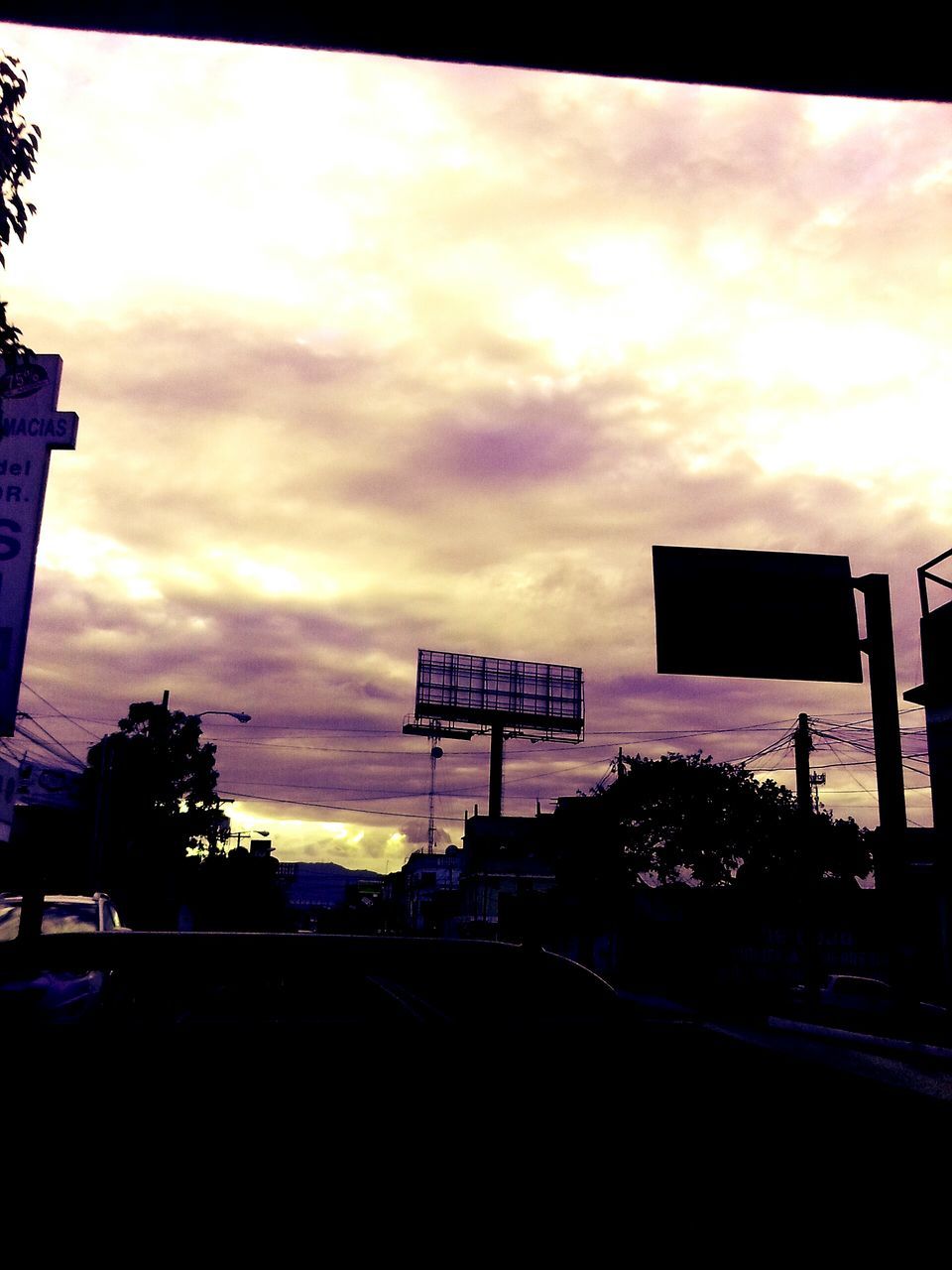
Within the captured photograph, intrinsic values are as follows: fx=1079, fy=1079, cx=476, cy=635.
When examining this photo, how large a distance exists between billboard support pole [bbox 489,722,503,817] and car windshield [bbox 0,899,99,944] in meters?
72.4

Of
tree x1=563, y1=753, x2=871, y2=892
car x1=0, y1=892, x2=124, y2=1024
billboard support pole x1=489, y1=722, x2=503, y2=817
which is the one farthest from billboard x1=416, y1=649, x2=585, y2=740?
car x1=0, y1=892, x2=124, y2=1024

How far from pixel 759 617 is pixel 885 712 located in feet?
7.79

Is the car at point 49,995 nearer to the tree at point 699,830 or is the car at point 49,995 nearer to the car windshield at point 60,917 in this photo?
the car windshield at point 60,917

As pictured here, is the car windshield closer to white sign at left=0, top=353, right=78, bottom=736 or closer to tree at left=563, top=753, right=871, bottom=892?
white sign at left=0, top=353, right=78, bottom=736

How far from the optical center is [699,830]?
49.8 metres

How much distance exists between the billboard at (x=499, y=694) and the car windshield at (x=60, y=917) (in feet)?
253

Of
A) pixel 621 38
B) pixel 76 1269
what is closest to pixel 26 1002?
pixel 76 1269

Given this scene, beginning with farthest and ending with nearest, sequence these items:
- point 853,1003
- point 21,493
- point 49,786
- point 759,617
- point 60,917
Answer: point 49,786 < point 853,1003 < point 21,493 < point 759,617 < point 60,917

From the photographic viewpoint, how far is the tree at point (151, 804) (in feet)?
165

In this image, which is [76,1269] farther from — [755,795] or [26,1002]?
[755,795]

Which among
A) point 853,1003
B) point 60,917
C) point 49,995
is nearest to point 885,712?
point 60,917

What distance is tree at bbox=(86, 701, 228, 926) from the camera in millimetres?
50344

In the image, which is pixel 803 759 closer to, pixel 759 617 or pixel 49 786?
pixel 759 617

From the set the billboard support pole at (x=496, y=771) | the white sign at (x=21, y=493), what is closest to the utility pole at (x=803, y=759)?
the white sign at (x=21, y=493)
